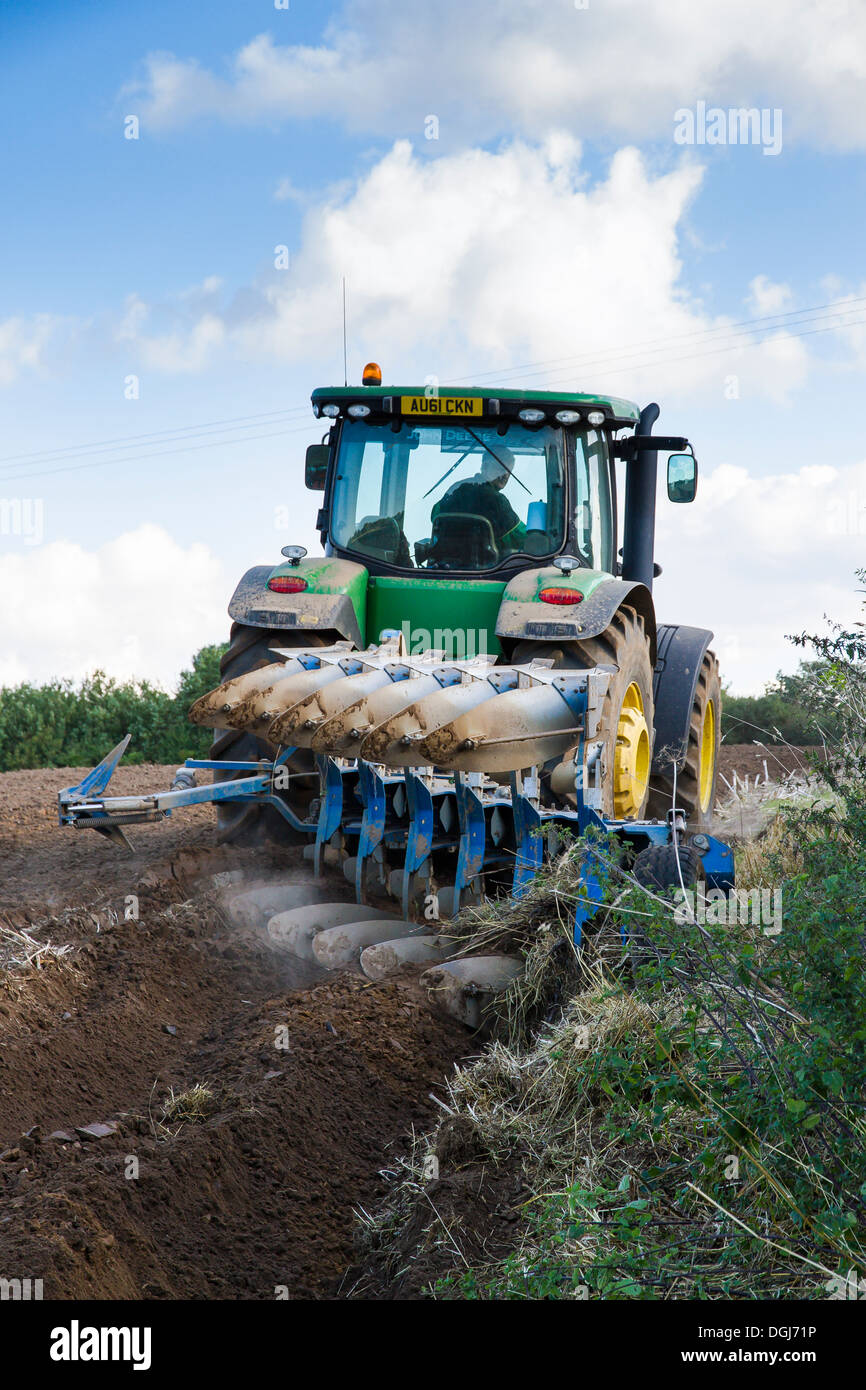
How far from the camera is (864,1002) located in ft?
10.00

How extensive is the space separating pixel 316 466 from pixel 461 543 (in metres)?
1.50

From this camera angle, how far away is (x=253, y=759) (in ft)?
22.9

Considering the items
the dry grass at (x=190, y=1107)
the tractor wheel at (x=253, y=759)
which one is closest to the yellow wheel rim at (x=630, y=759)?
the tractor wheel at (x=253, y=759)

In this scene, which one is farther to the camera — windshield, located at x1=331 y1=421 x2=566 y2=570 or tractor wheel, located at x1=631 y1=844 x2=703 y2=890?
windshield, located at x1=331 y1=421 x2=566 y2=570

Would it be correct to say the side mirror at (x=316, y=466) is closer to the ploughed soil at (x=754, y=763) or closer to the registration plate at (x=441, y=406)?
the registration plate at (x=441, y=406)

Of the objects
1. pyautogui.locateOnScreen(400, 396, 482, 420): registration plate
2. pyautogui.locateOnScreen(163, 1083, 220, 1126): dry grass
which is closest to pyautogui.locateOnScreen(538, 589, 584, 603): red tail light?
pyautogui.locateOnScreen(400, 396, 482, 420): registration plate

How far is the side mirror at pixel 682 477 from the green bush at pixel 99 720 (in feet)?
29.0

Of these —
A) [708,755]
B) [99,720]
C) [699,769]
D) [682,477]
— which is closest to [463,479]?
[682,477]

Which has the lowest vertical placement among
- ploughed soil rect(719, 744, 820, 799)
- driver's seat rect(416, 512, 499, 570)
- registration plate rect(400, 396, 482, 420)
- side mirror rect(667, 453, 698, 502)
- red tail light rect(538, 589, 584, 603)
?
ploughed soil rect(719, 744, 820, 799)

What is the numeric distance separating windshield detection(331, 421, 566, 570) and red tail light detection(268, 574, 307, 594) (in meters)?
0.67

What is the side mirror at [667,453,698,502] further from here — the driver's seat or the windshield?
the driver's seat

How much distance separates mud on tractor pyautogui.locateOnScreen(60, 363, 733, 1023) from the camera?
5.19 m

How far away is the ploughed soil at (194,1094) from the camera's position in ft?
11.8
